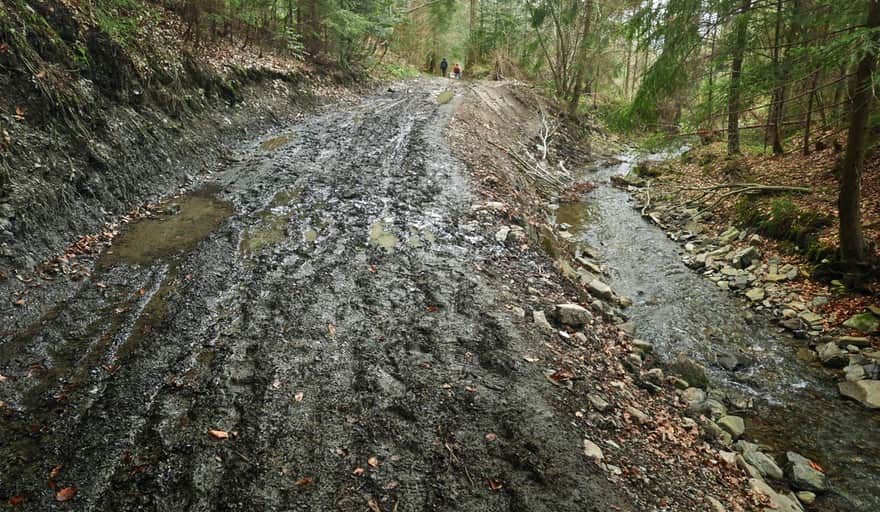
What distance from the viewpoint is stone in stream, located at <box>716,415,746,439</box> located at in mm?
4768

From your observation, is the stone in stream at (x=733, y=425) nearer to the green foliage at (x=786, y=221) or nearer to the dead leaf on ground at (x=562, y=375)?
the dead leaf on ground at (x=562, y=375)

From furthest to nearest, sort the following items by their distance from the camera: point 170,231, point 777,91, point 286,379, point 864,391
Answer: point 777,91
point 170,231
point 864,391
point 286,379

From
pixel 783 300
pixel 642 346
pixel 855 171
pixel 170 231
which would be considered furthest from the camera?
pixel 783 300

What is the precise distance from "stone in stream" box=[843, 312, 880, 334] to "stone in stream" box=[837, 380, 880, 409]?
3.32ft

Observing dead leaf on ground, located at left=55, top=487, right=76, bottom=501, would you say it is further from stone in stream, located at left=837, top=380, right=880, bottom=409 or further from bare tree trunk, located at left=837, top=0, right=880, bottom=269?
bare tree trunk, located at left=837, top=0, right=880, bottom=269

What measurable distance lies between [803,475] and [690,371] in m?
1.57

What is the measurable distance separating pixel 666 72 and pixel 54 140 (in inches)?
367

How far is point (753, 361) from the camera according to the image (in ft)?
20.2

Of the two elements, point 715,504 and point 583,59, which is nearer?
point 715,504

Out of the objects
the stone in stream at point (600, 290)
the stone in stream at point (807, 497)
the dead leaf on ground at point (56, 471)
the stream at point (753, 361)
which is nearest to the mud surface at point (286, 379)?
the dead leaf on ground at point (56, 471)

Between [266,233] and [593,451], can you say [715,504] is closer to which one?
[593,451]

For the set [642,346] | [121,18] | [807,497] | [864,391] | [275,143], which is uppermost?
[121,18]

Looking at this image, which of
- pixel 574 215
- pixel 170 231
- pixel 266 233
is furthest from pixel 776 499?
pixel 574 215

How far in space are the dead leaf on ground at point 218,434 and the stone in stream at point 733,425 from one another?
5063mm
